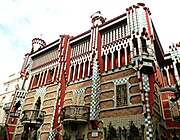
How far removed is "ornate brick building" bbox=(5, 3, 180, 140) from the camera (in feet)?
38.1

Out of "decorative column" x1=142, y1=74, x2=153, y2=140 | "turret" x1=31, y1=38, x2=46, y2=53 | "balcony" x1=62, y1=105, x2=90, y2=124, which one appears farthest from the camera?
"turret" x1=31, y1=38, x2=46, y2=53

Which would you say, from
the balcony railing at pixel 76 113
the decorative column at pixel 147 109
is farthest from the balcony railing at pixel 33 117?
the decorative column at pixel 147 109

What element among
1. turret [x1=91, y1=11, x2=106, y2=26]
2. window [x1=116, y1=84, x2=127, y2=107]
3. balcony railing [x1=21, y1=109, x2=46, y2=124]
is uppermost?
turret [x1=91, y1=11, x2=106, y2=26]

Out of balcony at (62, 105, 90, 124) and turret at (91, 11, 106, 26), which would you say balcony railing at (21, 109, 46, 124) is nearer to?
balcony at (62, 105, 90, 124)

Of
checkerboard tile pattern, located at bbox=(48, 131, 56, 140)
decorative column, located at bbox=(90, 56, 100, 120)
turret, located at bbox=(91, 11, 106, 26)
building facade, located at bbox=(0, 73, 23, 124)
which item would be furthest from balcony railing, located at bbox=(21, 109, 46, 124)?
building facade, located at bbox=(0, 73, 23, 124)

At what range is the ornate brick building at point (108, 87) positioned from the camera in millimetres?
11617

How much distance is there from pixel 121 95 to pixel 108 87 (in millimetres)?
1399

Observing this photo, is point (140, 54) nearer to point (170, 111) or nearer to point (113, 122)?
point (113, 122)

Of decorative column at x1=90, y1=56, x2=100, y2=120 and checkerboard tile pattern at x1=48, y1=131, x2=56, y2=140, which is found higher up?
decorative column at x1=90, y1=56, x2=100, y2=120

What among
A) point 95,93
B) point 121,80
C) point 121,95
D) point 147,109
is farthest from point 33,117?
point 147,109

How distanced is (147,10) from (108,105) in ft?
29.1

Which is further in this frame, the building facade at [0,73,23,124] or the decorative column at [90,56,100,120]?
the building facade at [0,73,23,124]

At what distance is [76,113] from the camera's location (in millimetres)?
12930

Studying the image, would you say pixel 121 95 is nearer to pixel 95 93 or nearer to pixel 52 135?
pixel 95 93
